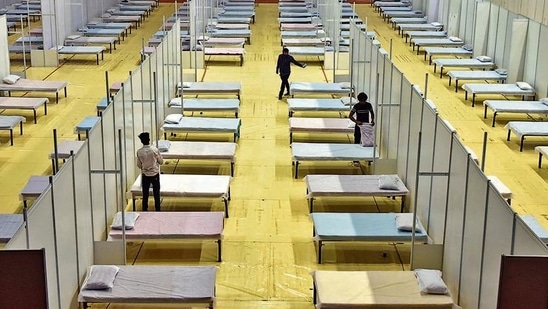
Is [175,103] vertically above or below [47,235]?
below

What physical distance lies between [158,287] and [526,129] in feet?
33.6

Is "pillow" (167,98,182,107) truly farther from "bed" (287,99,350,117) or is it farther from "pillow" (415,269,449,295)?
"pillow" (415,269,449,295)

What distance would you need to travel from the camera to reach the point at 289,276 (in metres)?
11.4

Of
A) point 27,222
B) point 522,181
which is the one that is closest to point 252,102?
point 522,181

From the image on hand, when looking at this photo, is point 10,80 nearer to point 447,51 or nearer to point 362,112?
point 362,112

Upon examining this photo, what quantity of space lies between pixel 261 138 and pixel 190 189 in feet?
16.7

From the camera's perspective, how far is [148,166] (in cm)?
1278

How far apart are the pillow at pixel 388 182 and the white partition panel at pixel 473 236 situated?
3517mm

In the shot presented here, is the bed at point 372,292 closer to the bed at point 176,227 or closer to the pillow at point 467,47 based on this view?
the bed at point 176,227

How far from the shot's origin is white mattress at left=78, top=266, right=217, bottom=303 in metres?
9.67

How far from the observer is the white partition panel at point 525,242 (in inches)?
299

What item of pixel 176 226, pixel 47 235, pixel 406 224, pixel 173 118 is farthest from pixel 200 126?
pixel 47 235

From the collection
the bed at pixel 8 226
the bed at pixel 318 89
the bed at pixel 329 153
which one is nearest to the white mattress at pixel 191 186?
the bed at pixel 329 153

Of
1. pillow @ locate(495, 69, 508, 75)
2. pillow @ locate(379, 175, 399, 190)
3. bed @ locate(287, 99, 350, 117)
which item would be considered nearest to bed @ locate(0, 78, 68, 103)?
bed @ locate(287, 99, 350, 117)
